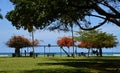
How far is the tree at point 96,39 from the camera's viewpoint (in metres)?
94.9

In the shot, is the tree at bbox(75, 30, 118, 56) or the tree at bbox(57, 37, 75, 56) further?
the tree at bbox(57, 37, 75, 56)

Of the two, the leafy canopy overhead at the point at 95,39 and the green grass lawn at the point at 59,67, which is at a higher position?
the leafy canopy overhead at the point at 95,39

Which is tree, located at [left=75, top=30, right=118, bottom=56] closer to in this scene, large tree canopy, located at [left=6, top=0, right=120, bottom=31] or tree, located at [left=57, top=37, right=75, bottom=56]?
tree, located at [left=57, top=37, right=75, bottom=56]

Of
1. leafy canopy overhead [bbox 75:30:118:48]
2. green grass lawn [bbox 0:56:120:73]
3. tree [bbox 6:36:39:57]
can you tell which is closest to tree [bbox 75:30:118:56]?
leafy canopy overhead [bbox 75:30:118:48]

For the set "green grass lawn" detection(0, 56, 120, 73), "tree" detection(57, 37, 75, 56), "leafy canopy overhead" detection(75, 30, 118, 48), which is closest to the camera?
"green grass lawn" detection(0, 56, 120, 73)

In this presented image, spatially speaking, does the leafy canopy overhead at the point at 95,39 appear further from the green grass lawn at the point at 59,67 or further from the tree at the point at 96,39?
the green grass lawn at the point at 59,67

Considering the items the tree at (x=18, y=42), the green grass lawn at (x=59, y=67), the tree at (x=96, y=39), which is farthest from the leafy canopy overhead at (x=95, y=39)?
the green grass lawn at (x=59, y=67)

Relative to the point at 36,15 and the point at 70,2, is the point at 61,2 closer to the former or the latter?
the point at 70,2

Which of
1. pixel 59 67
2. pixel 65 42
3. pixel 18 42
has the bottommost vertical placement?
pixel 59 67

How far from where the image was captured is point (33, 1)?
31703mm

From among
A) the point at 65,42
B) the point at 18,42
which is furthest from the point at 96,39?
the point at 18,42

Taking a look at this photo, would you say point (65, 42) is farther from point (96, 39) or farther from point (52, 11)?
point (52, 11)

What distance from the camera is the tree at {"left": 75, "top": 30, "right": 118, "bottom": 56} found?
94925 millimetres

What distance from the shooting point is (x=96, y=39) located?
308 feet
